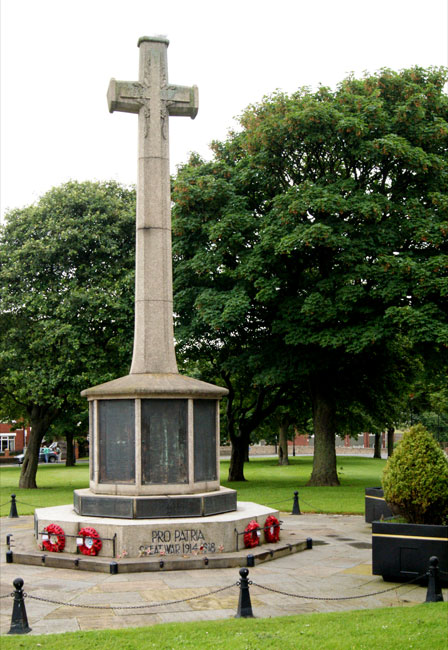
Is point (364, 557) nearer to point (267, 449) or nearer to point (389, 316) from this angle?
point (389, 316)

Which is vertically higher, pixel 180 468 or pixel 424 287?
pixel 424 287

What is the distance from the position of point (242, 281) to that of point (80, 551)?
51.9ft

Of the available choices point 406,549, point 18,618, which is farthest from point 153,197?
point 18,618

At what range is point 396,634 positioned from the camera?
8852 mm

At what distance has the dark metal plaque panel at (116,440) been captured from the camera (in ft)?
48.8

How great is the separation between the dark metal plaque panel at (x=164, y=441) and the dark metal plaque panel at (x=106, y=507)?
65 centimetres

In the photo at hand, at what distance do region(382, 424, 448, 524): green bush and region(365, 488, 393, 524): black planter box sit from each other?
192 inches

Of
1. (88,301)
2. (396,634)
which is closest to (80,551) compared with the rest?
(396,634)

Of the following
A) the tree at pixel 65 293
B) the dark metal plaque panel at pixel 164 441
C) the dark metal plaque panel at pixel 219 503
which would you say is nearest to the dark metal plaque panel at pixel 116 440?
the dark metal plaque panel at pixel 164 441

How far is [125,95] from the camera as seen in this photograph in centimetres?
1653

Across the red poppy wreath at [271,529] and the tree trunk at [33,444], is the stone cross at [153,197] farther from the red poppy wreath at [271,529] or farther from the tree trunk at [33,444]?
the tree trunk at [33,444]

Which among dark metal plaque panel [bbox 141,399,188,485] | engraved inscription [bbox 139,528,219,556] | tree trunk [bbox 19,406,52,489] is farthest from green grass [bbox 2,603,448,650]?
tree trunk [bbox 19,406,52,489]

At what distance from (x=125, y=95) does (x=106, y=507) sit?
9190 mm

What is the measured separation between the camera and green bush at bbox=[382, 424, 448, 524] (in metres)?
12.3
